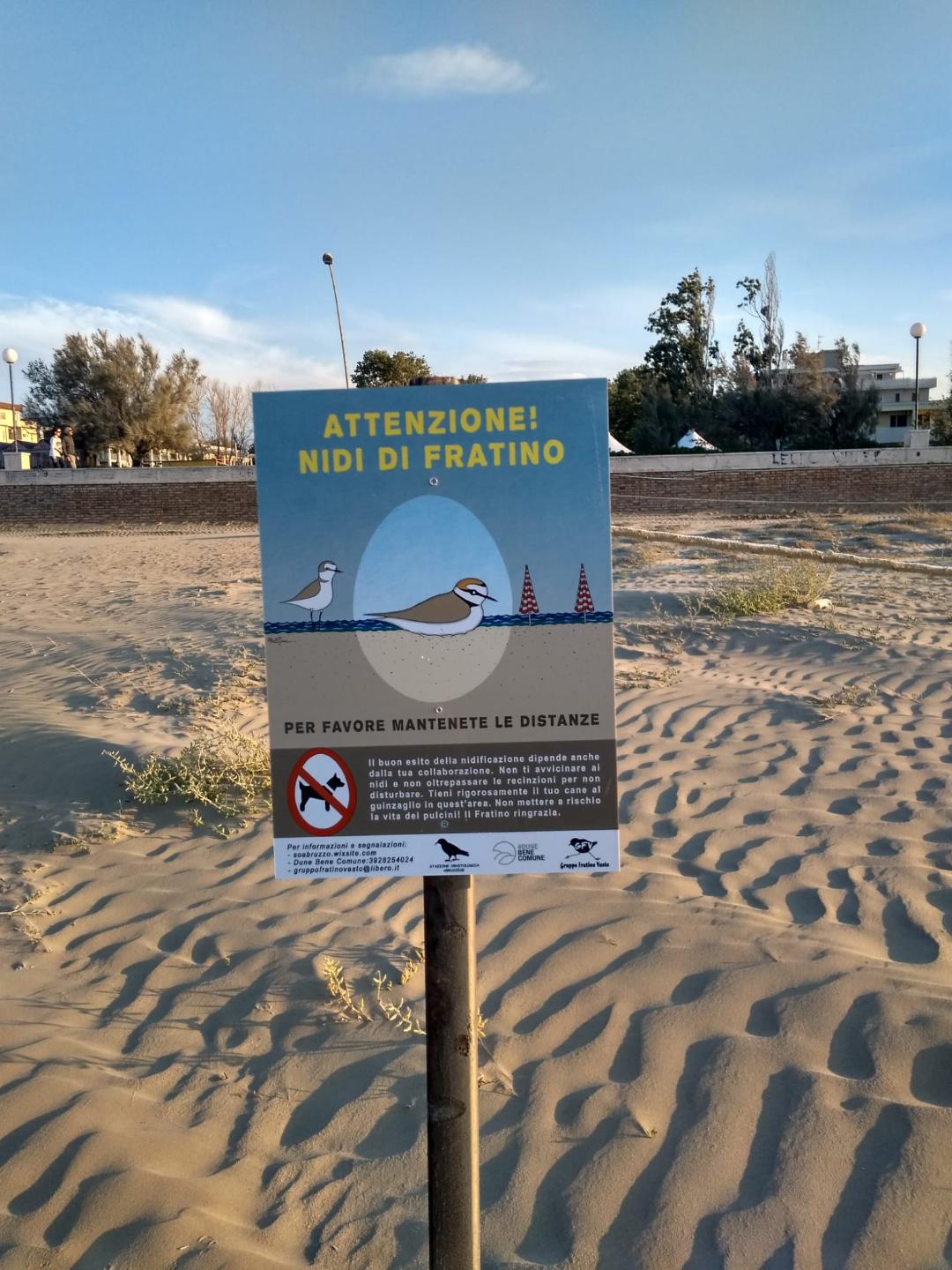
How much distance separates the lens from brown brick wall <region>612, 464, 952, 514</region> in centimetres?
2123

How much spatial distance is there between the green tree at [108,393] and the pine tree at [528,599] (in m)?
32.5

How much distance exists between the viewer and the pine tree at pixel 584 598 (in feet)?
6.21

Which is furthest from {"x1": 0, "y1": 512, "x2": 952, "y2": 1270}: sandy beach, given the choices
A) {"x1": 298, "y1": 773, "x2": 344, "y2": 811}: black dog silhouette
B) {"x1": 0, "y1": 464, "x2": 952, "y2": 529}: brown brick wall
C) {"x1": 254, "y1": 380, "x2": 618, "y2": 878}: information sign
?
{"x1": 0, "y1": 464, "x2": 952, "y2": 529}: brown brick wall

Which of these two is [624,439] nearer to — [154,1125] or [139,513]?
[139,513]

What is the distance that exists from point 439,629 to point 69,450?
1390 inches

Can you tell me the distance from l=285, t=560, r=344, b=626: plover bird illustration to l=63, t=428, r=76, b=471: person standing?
111ft

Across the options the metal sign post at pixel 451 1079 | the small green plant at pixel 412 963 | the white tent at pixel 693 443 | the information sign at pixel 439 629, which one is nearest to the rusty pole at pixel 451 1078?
the metal sign post at pixel 451 1079

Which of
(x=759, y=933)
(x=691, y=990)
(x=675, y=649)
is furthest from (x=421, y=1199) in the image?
(x=675, y=649)

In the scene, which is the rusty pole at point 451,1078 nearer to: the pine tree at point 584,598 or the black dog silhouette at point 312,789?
the black dog silhouette at point 312,789

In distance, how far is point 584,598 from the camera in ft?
6.23

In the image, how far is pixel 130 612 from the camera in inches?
392

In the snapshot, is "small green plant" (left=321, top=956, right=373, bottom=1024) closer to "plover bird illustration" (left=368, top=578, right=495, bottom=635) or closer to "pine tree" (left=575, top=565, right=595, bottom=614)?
"plover bird illustration" (left=368, top=578, right=495, bottom=635)

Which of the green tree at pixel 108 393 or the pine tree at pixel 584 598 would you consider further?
the green tree at pixel 108 393

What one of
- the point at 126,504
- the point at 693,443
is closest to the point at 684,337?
the point at 693,443
